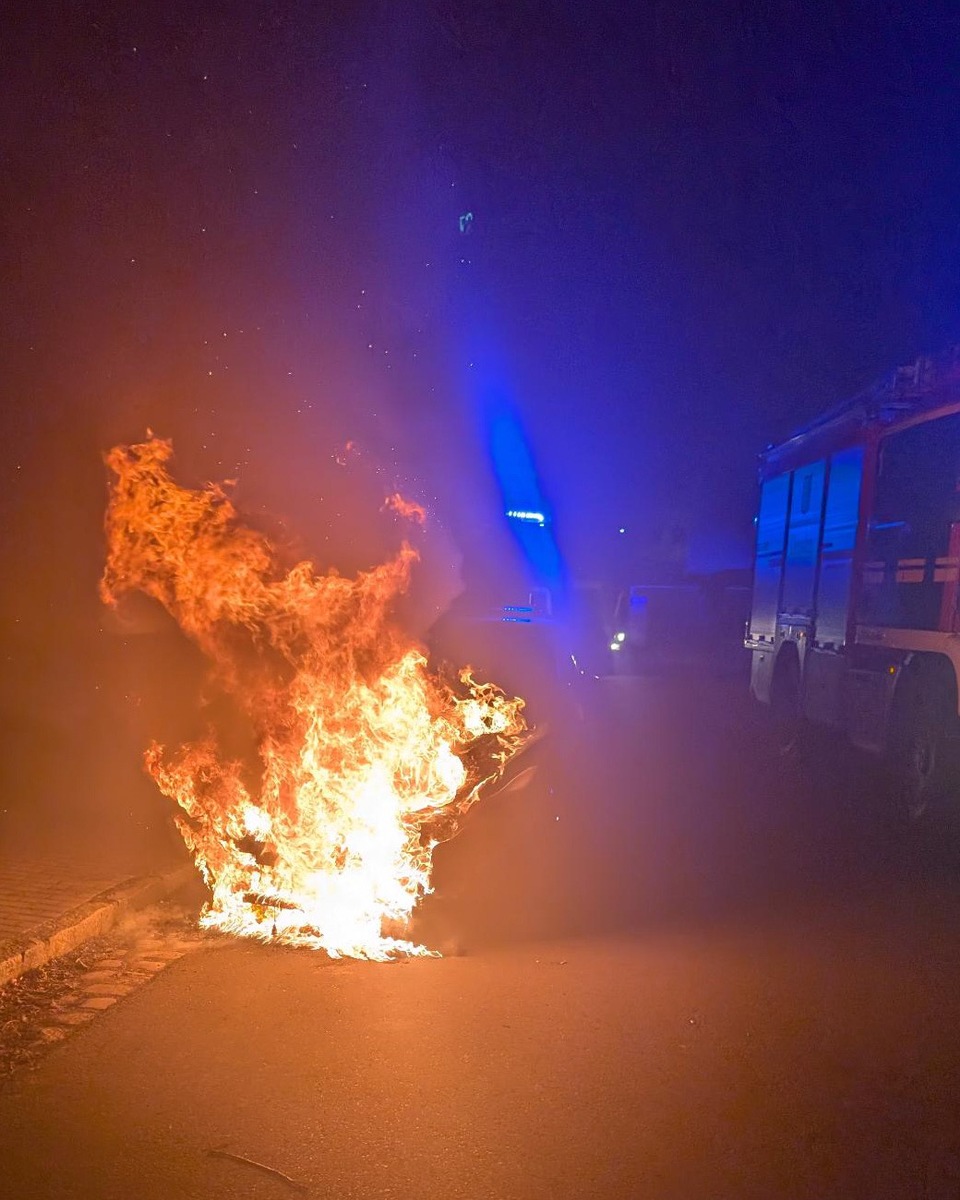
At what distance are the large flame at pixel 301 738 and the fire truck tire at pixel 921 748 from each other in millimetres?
4170

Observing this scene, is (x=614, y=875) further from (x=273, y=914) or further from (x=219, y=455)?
(x=219, y=455)

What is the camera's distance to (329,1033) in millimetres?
4246

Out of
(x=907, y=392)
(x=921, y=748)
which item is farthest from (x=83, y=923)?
(x=907, y=392)

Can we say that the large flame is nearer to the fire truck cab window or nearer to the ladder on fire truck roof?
the fire truck cab window

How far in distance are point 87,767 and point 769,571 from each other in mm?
9746

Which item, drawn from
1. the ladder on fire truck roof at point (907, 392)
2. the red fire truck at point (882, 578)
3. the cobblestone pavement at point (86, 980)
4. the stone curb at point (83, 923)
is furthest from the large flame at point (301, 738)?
the ladder on fire truck roof at point (907, 392)

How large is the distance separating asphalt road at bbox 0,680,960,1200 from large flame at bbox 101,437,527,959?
0.39 metres

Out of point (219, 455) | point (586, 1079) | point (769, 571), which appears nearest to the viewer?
point (586, 1079)

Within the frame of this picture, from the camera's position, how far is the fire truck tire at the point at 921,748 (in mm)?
8492

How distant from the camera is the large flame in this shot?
5699 millimetres

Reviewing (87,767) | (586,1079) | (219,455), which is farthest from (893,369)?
(87,767)

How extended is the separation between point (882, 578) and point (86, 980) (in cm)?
822

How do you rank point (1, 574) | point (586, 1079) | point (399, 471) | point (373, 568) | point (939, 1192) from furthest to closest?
point (399, 471) → point (1, 574) → point (373, 568) → point (586, 1079) → point (939, 1192)

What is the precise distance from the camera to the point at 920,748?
8938 mm
